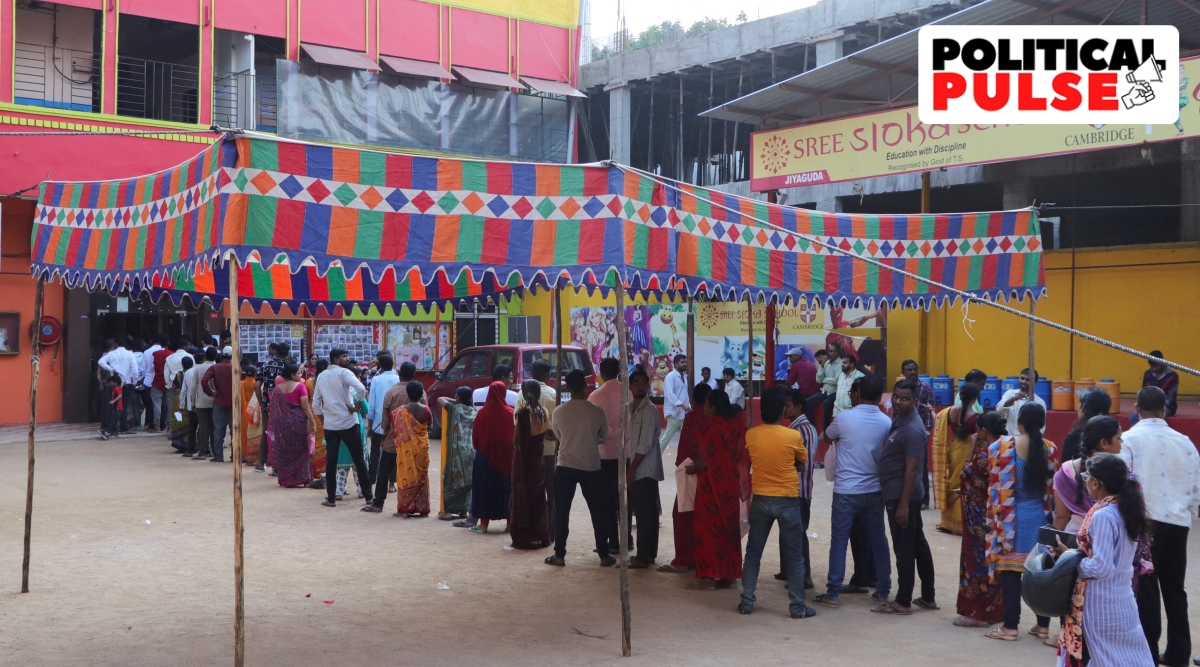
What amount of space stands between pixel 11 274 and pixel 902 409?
57.3ft

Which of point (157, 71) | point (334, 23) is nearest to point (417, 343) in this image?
point (334, 23)

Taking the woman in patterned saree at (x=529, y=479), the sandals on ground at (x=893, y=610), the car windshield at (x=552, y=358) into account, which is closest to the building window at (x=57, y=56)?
the car windshield at (x=552, y=358)

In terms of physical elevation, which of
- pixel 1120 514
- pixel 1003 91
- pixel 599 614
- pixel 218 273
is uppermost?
pixel 1003 91

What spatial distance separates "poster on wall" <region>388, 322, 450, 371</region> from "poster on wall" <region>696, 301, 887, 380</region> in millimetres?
5843

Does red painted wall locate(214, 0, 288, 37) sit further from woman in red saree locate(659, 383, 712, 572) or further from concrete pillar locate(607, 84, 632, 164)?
woman in red saree locate(659, 383, 712, 572)

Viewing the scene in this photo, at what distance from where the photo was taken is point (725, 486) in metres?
7.27

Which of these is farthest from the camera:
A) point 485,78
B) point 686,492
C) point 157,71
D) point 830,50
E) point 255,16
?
point 485,78

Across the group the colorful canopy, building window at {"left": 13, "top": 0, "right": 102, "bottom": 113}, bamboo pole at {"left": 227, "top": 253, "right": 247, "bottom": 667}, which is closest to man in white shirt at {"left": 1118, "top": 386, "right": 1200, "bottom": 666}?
the colorful canopy

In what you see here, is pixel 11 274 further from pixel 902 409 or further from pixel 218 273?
pixel 902 409

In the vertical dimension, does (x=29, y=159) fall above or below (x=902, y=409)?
above

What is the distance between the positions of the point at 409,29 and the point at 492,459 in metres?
16.7

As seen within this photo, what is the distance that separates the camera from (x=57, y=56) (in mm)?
19516

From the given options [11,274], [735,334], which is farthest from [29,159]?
[735,334]

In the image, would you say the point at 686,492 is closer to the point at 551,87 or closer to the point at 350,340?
the point at 350,340
